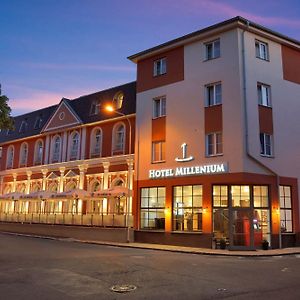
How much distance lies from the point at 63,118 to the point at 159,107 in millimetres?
13367

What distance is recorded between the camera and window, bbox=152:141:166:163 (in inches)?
1120

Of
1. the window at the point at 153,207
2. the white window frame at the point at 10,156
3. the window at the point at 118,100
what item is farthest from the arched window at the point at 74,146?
the white window frame at the point at 10,156

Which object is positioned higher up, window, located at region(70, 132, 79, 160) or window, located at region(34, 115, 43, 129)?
window, located at region(34, 115, 43, 129)

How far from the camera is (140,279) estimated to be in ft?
39.4

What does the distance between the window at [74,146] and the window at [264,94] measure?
18010 millimetres

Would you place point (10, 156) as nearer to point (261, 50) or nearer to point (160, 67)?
point (160, 67)

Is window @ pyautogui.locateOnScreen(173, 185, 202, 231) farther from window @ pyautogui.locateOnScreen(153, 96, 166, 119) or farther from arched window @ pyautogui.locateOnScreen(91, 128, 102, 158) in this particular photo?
arched window @ pyautogui.locateOnScreen(91, 128, 102, 158)

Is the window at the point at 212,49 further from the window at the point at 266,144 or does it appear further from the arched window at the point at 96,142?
the arched window at the point at 96,142

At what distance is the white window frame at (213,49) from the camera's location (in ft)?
87.5

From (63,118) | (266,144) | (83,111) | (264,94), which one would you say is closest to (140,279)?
(266,144)

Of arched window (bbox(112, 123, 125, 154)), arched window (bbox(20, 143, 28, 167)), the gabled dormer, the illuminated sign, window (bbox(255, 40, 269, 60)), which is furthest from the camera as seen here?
arched window (bbox(20, 143, 28, 167))

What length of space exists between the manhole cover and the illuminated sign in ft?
48.5

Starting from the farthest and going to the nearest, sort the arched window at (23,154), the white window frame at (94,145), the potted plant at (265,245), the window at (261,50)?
the arched window at (23,154) → the white window frame at (94,145) → the window at (261,50) → the potted plant at (265,245)

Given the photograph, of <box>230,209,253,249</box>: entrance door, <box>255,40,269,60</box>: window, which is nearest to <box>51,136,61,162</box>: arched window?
<box>230,209,253,249</box>: entrance door
